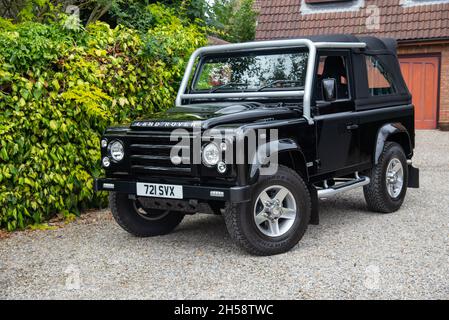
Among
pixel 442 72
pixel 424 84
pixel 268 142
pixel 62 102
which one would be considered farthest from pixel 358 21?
pixel 268 142

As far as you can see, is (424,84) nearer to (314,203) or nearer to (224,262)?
(314,203)

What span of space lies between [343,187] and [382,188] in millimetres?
933

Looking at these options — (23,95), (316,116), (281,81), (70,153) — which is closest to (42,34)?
(23,95)

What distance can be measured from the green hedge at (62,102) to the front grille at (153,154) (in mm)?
1234

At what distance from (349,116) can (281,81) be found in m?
0.85

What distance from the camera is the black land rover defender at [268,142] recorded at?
5328 millimetres

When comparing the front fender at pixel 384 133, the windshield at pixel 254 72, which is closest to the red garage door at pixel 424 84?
the front fender at pixel 384 133

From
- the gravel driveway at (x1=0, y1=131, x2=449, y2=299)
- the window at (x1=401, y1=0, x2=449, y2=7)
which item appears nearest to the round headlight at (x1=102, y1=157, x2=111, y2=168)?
the gravel driveway at (x1=0, y1=131, x2=449, y2=299)

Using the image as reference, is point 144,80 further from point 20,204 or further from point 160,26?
point 20,204

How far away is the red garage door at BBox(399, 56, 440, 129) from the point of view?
17.3 meters

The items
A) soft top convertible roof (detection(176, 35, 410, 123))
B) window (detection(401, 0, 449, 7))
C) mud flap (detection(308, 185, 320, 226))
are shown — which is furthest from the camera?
window (detection(401, 0, 449, 7))

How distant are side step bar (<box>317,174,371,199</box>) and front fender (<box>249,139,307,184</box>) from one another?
2.12 feet

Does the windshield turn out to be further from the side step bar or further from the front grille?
the front grille
